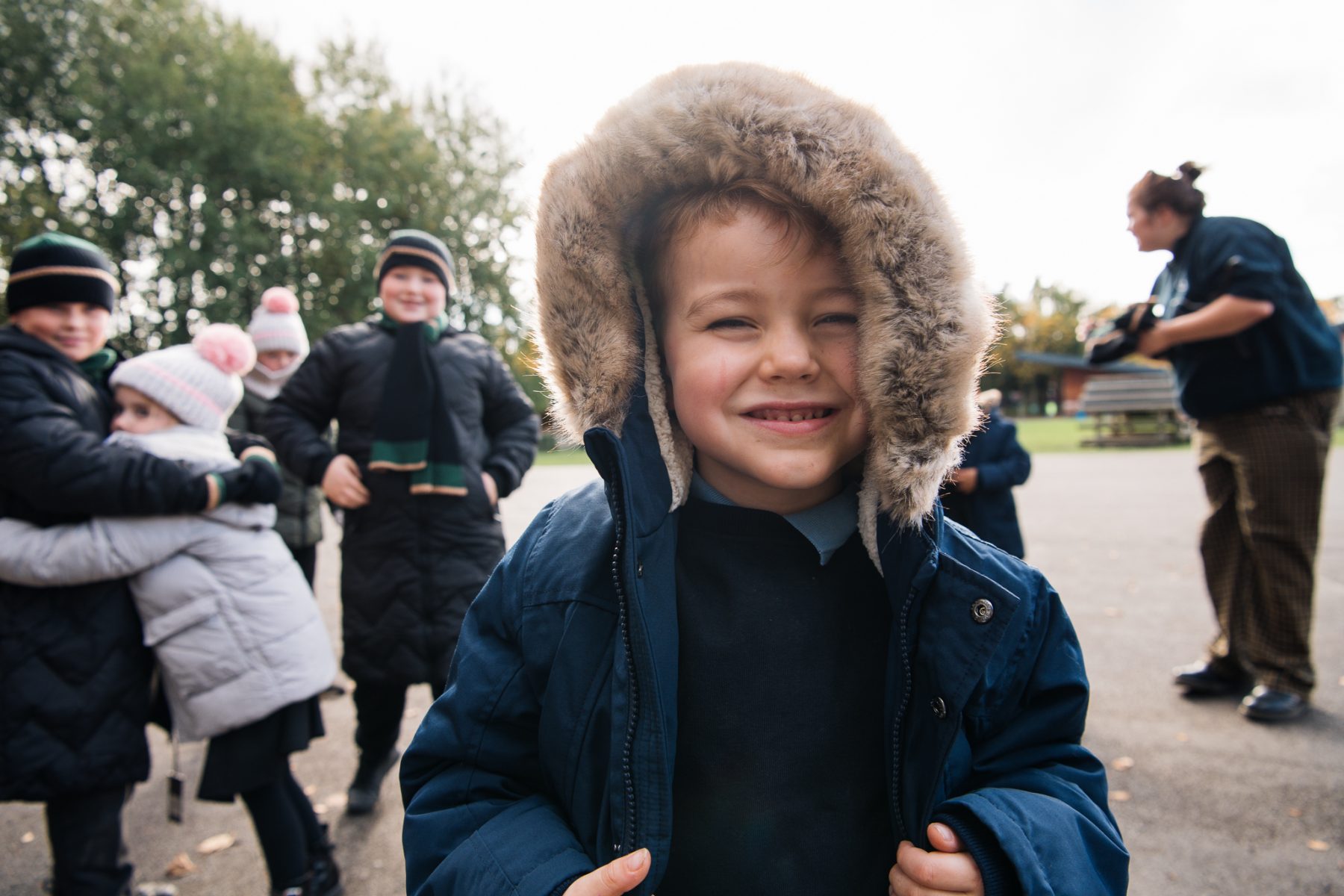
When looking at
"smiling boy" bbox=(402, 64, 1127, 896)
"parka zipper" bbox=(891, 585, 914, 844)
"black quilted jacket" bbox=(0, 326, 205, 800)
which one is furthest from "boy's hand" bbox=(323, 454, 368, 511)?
"parka zipper" bbox=(891, 585, 914, 844)

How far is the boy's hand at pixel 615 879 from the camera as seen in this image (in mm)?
1128

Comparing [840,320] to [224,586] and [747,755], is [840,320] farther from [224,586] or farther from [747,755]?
[224,586]

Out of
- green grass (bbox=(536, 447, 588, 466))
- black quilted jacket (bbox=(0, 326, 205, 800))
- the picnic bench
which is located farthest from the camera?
the picnic bench

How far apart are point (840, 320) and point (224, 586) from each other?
2.09 metres

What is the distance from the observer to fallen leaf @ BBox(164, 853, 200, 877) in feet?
8.77

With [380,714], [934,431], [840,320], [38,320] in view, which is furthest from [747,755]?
[38,320]

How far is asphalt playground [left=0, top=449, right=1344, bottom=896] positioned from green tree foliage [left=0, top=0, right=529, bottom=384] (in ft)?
62.2

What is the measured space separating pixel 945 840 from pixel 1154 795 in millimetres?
2321

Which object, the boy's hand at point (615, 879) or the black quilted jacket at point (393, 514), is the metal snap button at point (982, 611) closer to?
the boy's hand at point (615, 879)

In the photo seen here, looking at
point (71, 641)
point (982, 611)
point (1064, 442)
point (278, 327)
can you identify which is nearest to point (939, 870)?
point (982, 611)

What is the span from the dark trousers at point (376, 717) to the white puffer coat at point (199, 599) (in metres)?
0.63

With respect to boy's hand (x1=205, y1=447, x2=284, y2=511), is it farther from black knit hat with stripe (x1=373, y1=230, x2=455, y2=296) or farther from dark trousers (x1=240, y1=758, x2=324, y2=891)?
black knit hat with stripe (x1=373, y1=230, x2=455, y2=296)

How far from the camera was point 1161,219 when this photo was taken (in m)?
3.72

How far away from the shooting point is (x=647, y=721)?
119cm
